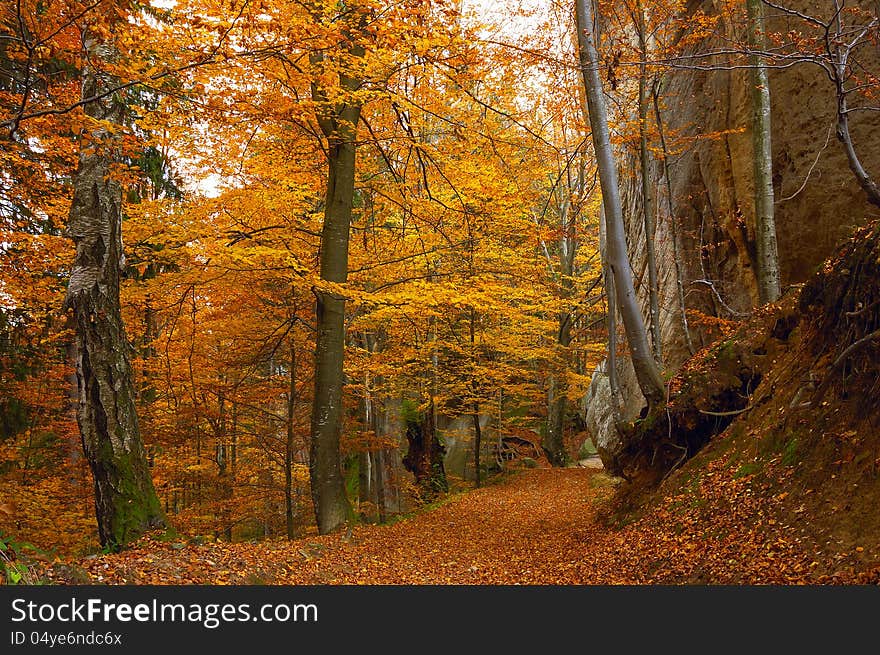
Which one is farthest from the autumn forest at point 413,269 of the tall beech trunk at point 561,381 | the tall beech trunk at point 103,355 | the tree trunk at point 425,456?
the tall beech trunk at point 561,381

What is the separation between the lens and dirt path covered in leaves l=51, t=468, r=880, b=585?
14.1 ft

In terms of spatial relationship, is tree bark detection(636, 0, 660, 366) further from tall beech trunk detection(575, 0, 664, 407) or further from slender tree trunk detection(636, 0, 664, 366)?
tall beech trunk detection(575, 0, 664, 407)

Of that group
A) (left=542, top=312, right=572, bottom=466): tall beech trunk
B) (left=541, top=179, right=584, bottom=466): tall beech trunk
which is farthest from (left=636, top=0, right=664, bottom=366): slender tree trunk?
(left=542, top=312, right=572, bottom=466): tall beech trunk

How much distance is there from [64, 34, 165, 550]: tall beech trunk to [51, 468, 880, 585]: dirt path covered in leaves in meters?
0.61

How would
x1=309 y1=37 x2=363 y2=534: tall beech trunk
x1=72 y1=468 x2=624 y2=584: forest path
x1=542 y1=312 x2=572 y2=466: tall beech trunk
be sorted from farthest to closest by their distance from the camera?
x1=542 y1=312 x2=572 y2=466: tall beech trunk < x1=309 y1=37 x2=363 y2=534: tall beech trunk < x1=72 y1=468 x2=624 y2=584: forest path

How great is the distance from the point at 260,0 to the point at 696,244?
829cm

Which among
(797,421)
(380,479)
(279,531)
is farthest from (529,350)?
(797,421)

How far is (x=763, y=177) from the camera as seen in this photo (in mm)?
7547

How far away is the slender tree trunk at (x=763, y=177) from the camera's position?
7.51m

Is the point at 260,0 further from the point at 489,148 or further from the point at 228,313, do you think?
the point at 228,313

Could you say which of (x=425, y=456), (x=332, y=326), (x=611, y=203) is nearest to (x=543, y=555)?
(x=611, y=203)

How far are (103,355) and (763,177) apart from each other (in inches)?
333

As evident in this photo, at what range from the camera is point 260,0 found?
5441 mm

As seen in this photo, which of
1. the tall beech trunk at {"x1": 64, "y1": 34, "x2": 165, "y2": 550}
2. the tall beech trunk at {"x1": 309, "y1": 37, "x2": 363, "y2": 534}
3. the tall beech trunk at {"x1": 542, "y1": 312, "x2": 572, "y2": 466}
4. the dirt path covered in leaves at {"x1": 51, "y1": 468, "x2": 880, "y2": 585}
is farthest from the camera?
the tall beech trunk at {"x1": 542, "y1": 312, "x2": 572, "y2": 466}
